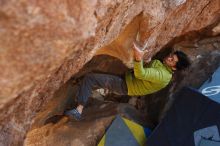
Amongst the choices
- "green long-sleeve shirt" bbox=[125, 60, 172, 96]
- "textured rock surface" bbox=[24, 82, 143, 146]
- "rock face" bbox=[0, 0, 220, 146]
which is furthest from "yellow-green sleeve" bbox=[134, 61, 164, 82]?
"textured rock surface" bbox=[24, 82, 143, 146]

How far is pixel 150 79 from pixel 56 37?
1.91m

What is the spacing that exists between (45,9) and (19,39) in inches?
11.4

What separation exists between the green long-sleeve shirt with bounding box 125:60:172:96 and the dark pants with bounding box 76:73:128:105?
0.31 ft

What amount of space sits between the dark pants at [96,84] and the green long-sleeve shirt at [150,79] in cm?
9

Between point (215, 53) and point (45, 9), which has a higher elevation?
point (45, 9)

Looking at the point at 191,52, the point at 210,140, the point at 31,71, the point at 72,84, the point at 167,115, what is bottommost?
the point at 210,140

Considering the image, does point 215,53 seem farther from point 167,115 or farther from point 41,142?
point 41,142

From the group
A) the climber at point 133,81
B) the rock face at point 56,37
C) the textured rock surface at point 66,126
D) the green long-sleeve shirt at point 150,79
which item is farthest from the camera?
the textured rock surface at point 66,126

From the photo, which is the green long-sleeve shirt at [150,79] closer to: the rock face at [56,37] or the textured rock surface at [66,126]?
the rock face at [56,37]

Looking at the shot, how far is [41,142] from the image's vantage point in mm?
5801

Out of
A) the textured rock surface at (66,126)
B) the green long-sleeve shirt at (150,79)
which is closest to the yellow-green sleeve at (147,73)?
the green long-sleeve shirt at (150,79)

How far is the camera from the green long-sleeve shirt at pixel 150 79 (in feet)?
16.7

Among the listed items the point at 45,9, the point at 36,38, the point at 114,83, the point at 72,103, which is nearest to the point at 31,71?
the point at 36,38

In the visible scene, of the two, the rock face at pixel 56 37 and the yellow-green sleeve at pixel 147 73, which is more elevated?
the rock face at pixel 56 37
